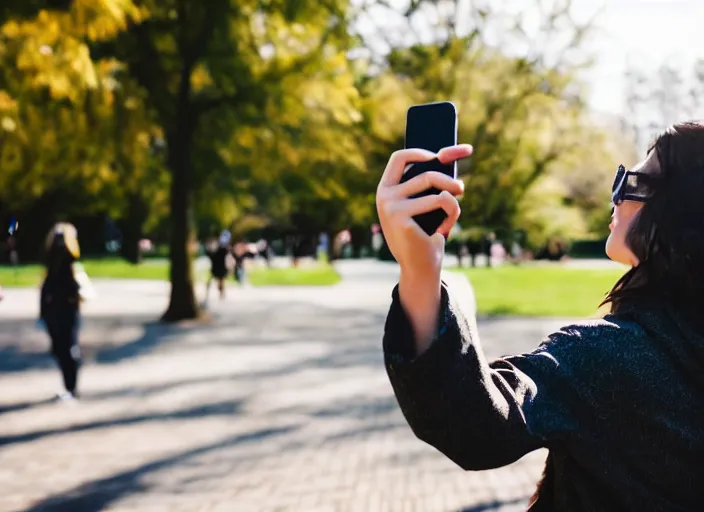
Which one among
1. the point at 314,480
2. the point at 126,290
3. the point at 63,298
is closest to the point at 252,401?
the point at 63,298

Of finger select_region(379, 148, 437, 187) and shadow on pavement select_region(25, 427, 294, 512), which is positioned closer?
finger select_region(379, 148, 437, 187)

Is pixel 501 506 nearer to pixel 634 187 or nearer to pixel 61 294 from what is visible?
pixel 634 187

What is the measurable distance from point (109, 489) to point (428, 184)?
4.90 meters

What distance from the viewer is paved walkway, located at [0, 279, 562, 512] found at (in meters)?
5.27

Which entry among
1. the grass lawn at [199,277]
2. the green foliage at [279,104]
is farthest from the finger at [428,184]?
the grass lawn at [199,277]

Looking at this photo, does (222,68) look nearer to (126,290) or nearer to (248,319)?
(248,319)

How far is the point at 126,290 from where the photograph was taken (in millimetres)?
23312

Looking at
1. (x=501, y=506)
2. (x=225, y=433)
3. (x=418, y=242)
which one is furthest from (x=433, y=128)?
(x=225, y=433)

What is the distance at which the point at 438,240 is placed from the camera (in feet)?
3.61

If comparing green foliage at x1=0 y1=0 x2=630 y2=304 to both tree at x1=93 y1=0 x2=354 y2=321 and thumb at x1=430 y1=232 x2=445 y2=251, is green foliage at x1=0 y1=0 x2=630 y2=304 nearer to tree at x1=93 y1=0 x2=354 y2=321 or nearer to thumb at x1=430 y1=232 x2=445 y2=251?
tree at x1=93 y1=0 x2=354 y2=321

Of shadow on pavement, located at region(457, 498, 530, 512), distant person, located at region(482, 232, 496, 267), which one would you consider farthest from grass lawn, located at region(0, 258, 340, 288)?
shadow on pavement, located at region(457, 498, 530, 512)

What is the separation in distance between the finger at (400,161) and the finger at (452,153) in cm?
2

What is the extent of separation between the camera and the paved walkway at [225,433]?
527cm

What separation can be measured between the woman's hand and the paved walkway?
4.14 m
